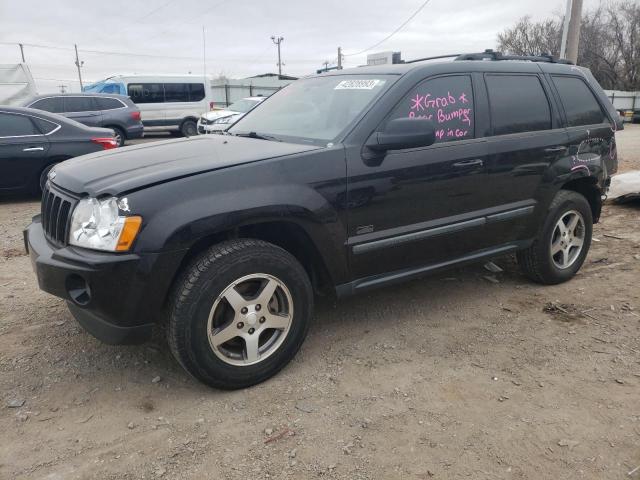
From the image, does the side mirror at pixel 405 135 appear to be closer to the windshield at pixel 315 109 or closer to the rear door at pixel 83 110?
the windshield at pixel 315 109

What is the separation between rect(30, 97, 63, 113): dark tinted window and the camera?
12283 millimetres

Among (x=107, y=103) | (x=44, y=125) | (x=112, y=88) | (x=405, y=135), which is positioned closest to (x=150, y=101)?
(x=112, y=88)

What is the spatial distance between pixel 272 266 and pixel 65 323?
1784 mm

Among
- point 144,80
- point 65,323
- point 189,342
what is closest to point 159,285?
point 189,342

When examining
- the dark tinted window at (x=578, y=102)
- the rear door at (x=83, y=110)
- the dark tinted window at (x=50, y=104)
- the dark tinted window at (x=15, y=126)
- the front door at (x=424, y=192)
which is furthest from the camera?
the rear door at (x=83, y=110)

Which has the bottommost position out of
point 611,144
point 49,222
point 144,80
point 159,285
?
point 159,285

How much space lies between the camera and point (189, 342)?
8.43 feet

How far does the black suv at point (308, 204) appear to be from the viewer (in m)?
2.48

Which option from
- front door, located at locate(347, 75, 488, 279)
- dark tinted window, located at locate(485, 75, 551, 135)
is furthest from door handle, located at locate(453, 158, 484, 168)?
dark tinted window, located at locate(485, 75, 551, 135)

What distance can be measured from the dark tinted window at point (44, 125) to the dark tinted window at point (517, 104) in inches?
258

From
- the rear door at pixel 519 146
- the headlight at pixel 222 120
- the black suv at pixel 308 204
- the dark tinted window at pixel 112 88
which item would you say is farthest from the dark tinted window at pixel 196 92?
the rear door at pixel 519 146

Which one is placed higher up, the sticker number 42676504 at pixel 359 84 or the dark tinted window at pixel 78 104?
the dark tinted window at pixel 78 104

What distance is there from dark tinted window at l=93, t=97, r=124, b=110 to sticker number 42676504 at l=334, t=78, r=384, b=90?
11825mm

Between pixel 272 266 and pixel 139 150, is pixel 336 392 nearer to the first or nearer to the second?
pixel 272 266
